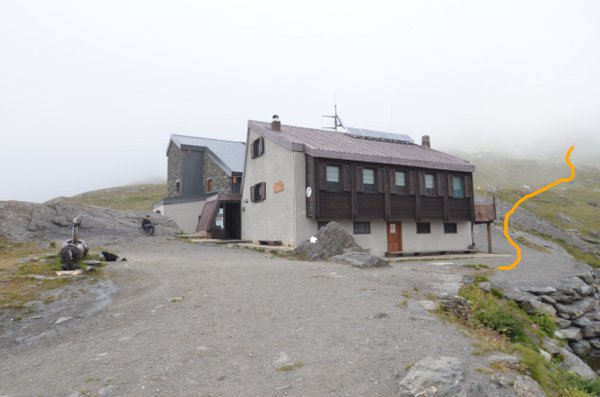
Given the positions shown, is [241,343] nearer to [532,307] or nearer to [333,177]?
[532,307]

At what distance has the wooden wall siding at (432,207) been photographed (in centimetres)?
2742

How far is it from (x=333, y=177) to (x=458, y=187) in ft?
37.6

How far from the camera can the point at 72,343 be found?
8.31 metres

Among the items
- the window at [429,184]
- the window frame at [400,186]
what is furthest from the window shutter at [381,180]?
the window at [429,184]

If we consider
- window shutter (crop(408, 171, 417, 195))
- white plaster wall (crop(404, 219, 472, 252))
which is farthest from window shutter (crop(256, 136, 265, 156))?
white plaster wall (crop(404, 219, 472, 252))

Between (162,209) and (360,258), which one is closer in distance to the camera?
(360,258)

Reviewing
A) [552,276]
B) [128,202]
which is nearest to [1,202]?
[552,276]

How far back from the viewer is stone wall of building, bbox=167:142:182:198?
43.9 meters

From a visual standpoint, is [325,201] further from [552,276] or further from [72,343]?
[72,343]

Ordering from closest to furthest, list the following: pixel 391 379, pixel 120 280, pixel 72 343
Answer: pixel 391 379
pixel 72 343
pixel 120 280

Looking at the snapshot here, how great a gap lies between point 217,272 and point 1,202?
22.0 meters

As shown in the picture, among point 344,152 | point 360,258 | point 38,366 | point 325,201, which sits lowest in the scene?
point 38,366

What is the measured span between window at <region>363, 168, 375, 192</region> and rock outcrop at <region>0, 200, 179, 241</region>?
1825cm

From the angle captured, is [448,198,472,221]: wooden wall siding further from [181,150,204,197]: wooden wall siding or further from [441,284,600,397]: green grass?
[181,150,204,197]: wooden wall siding
